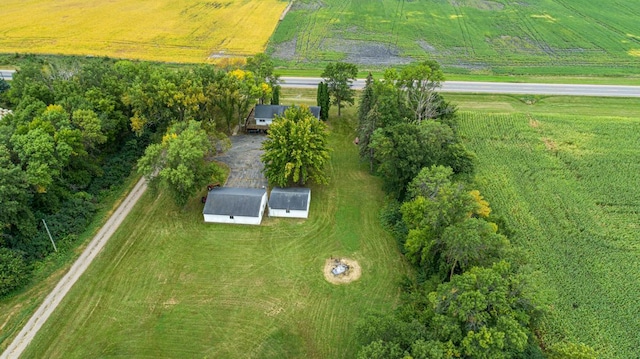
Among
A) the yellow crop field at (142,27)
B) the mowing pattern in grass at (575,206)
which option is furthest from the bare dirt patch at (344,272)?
the yellow crop field at (142,27)

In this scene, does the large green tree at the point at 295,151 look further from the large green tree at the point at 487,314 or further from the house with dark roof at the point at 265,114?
the large green tree at the point at 487,314

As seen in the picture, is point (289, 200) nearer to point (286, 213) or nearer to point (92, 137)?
point (286, 213)

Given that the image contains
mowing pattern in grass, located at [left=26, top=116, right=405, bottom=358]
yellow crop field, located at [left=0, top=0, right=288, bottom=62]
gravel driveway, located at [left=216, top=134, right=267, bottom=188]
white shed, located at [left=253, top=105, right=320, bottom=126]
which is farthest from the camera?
yellow crop field, located at [left=0, top=0, right=288, bottom=62]

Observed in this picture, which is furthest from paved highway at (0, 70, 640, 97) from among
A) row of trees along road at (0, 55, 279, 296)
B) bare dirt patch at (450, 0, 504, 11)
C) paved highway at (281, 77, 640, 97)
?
bare dirt patch at (450, 0, 504, 11)

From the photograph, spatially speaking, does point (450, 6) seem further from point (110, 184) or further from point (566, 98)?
point (110, 184)

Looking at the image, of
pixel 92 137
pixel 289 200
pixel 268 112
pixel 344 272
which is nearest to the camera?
pixel 344 272

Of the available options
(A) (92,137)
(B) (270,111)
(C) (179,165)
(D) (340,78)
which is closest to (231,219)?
(C) (179,165)

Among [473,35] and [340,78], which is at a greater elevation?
[473,35]

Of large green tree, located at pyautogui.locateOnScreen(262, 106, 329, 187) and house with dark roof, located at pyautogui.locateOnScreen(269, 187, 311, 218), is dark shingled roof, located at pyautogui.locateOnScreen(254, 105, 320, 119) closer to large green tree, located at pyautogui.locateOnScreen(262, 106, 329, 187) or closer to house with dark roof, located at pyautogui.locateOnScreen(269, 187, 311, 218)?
large green tree, located at pyautogui.locateOnScreen(262, 106, 329, 187)
